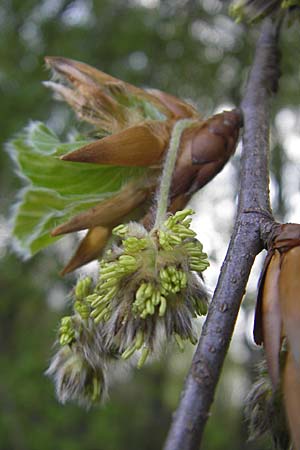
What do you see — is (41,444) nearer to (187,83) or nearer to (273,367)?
(187,83)

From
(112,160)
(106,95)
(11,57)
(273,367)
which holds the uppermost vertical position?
(11,57)

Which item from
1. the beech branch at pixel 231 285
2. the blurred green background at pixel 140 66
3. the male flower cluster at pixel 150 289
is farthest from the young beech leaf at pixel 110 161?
the blurred green background at pixel 140 66

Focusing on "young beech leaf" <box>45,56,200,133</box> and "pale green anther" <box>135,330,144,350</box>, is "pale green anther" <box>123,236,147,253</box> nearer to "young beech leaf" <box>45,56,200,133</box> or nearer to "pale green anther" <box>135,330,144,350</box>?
"pale green anther" <box>135,330,144,350</box>

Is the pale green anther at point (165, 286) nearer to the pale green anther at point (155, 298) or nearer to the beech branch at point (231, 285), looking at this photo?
the pale green anther at point (155, 298)

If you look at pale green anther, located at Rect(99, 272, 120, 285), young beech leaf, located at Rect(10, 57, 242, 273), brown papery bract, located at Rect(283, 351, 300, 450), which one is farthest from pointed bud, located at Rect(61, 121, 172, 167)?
brown papery bract, located at Rect(283, 351, 300, 450)

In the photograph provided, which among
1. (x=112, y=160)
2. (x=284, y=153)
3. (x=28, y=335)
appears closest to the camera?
(x=112, y=160)

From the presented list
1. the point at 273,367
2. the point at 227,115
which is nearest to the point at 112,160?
the point at 227,115
